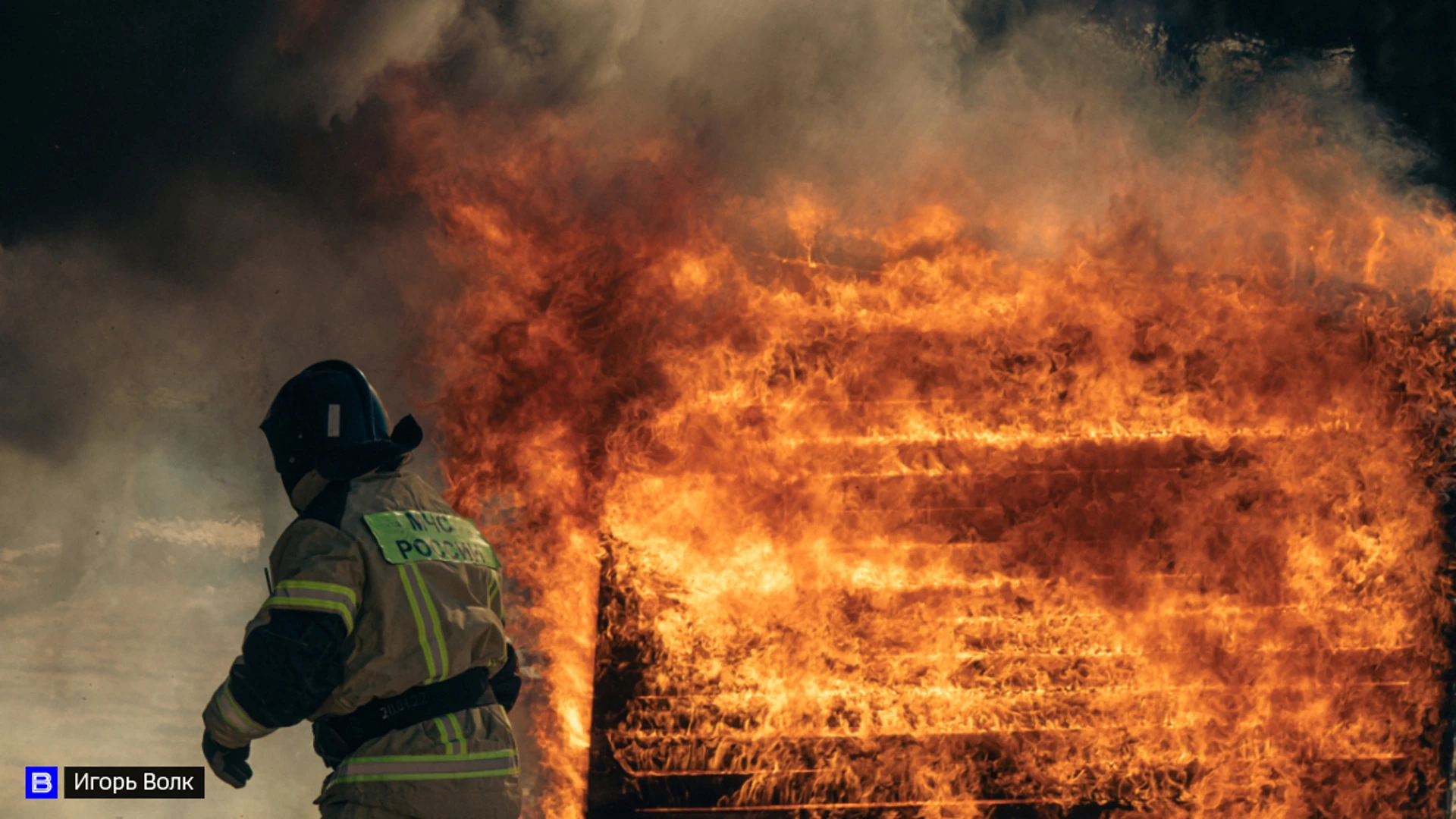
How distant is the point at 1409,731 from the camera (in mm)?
6641

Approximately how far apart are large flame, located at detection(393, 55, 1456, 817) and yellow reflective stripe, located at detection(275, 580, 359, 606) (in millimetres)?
3912

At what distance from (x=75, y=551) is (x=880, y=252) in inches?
237

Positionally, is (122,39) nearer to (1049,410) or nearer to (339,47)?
(339,47)

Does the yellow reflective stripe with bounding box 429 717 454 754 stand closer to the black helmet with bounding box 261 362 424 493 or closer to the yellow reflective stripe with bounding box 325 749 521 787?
the yellow reflective stripe with bounding box 325 749 521 787

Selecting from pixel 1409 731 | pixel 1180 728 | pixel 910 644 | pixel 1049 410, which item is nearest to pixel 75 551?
pixel 910 644

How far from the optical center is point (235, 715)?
2.95 metres

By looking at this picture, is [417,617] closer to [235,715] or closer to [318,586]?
[318,586]

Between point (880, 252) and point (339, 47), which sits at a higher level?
point (339, 47)

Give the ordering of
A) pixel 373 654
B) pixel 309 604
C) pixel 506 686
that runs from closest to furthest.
Answer: pixel 309 604, pixel 373 654, pixel 506 686

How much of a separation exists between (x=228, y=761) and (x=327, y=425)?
3.59 ft

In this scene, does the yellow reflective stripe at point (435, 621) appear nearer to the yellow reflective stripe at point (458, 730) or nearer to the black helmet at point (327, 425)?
the yellow reflective stripe at point (458, 730)
